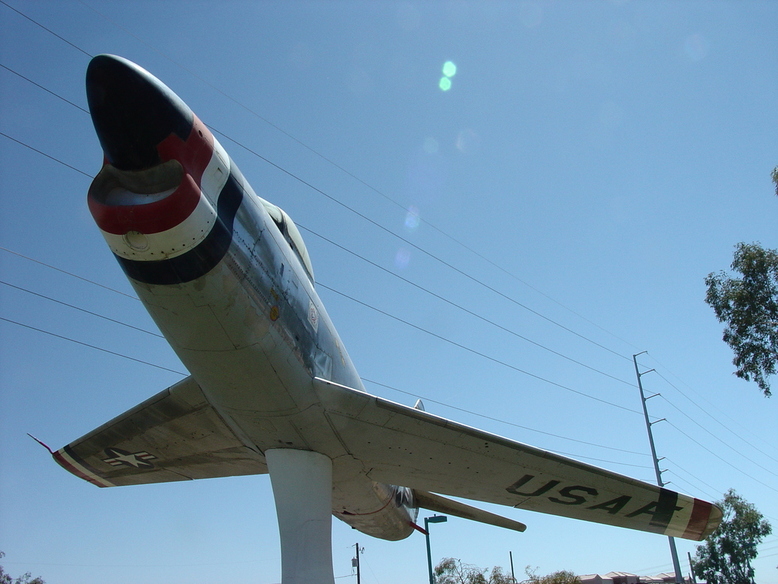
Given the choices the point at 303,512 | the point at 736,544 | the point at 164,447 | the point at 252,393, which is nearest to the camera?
the point at 252,393

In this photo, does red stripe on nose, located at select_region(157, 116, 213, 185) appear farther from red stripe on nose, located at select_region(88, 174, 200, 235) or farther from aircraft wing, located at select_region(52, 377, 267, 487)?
aircraft wing, located at select_region(52, 377, 267, 487)

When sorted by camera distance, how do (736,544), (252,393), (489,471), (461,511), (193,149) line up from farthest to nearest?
(736,544)
(461,511)
(489,471)
(252,393)
(193,149)

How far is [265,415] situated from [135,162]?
2.92 m

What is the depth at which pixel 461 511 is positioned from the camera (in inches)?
471

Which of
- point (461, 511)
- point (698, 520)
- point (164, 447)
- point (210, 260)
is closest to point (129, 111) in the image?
point (210, 260)

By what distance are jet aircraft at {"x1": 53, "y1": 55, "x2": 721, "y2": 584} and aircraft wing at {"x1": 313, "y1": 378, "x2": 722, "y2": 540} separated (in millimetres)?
26

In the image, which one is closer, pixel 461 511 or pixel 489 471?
pixel 489 471

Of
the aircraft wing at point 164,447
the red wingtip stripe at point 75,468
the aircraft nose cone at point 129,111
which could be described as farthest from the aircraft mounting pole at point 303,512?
the red wingtip stripe at point 75,468

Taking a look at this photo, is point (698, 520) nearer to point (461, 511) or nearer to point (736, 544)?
point (461, 511)

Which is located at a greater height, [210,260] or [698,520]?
[210,260]

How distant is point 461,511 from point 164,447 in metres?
7.38

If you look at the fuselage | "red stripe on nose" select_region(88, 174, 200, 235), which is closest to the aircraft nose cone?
the fuselage

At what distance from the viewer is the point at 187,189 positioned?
A: 409 centimetres

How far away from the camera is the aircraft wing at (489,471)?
19.2 feet
